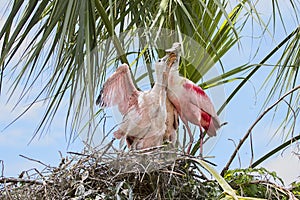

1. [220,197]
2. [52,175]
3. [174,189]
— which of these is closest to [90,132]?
[52,175]

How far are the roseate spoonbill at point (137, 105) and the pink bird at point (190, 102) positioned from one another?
63 mm

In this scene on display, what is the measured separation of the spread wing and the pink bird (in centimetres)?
17

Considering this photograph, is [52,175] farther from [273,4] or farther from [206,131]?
[273,4]

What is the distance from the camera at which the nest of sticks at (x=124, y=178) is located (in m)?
1.77

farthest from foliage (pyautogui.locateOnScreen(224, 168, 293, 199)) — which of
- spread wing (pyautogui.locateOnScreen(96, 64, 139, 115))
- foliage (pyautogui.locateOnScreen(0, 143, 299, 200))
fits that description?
spread wing (pyautogui.locateOnScreen(96, 64, 139, 115))

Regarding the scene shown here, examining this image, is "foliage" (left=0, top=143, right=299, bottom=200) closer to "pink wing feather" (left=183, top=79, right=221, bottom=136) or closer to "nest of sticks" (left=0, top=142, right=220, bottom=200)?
"nest of sticks" (left=0, top=142, right=220, bottom=200)

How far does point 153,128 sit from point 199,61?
0.69 m

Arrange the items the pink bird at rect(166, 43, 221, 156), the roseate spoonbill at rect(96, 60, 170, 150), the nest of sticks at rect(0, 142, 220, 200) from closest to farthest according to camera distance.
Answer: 1. the nest of sticks at rect(0, 142, 220, 200)
2. the roseate spoonbill at rect(96, 60, 170, 150)
3. the pink bird at rect(166, 43, 221, 156)

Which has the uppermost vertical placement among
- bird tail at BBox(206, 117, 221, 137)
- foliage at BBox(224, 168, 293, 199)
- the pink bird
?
the pink bird

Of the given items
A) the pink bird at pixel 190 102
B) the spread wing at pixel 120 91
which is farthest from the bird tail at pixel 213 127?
the spread wing at pixel 120 91

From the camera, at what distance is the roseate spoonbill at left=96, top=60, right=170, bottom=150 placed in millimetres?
2254

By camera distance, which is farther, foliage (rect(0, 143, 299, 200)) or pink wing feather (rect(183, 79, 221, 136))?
pink wing feather (rect(183, 79, 221, 136))

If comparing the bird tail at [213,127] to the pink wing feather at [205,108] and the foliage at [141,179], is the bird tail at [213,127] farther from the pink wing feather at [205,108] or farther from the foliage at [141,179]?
the foliage at [141,179]

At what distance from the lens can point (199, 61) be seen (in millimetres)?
2832
